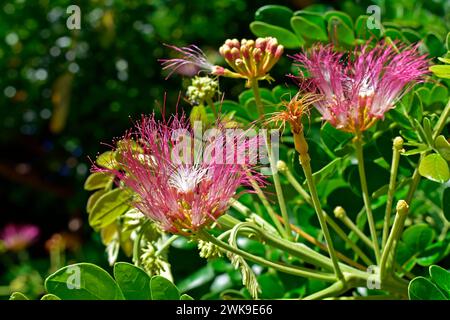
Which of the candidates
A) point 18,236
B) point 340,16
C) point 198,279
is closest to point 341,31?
point 340,16

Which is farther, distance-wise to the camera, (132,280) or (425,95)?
(425,95)

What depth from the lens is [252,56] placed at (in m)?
1.02

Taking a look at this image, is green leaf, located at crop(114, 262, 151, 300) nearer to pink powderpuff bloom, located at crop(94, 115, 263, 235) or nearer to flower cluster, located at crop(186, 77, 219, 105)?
pink powderpuff bloom, located at crop(94, 115, 263, 235)

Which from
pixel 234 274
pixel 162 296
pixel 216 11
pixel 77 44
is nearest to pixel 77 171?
pixel 77 44

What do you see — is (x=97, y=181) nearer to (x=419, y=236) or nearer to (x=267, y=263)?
(x=267, y=263)

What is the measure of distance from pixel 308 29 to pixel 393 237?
0.51 meters

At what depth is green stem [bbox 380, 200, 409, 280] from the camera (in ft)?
2.96

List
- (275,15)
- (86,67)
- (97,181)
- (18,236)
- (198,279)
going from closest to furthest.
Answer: (97,181), (275,15), (198,279), (86,67), (18,236)

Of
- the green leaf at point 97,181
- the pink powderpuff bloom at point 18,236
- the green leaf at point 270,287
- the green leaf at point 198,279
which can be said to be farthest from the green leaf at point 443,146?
the pink powderpuff bloom at point 18,236

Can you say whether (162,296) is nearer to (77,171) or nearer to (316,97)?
(316,97)

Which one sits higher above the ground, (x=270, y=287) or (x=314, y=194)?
(x=314, y=194)

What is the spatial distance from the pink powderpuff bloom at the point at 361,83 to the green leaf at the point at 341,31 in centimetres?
20

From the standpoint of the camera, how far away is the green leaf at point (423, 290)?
0.92m

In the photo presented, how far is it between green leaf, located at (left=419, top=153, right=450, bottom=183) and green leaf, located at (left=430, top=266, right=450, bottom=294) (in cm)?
13
